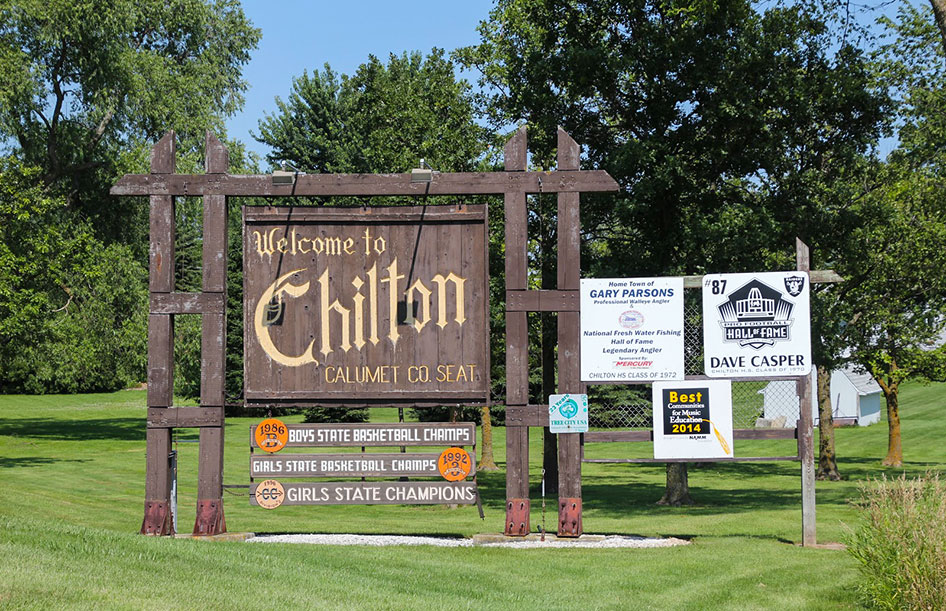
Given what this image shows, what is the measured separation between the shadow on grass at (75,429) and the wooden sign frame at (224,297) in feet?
110

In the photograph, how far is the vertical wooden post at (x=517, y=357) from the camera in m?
14.0

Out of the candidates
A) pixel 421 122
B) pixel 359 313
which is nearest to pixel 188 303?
pixel 359 313

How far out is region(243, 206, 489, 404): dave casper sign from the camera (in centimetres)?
1399

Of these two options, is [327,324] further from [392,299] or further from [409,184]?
[409,184]

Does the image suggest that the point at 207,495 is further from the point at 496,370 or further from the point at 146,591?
the point at 496,370

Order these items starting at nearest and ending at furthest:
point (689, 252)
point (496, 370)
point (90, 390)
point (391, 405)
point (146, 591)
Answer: point (146, 591), point (391, 405), point (689, 252), point (496, 370), point (90, 390)

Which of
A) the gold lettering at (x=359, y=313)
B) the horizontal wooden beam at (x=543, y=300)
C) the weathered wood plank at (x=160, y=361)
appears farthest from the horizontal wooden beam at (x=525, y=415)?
the weathered wood plank at (x=160, y=361)

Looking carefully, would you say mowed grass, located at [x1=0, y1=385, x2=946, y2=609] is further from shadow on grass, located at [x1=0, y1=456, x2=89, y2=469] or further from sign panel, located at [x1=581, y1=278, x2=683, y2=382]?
shadow on grass, located at [x1=0, y1=456, x2=89, y2=469]

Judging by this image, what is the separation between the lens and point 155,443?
14.3m

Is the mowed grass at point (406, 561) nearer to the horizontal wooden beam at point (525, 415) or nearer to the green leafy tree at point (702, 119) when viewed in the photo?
the horizontal wooden beam at point (525, 415)

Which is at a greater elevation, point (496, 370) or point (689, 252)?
point (689, 252)

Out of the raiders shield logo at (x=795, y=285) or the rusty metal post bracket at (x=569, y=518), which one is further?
the raiders shield logo at (x=795, y=285)

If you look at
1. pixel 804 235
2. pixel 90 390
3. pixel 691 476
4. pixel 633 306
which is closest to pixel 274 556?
pixel 633 306

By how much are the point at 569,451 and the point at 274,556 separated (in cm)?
453
